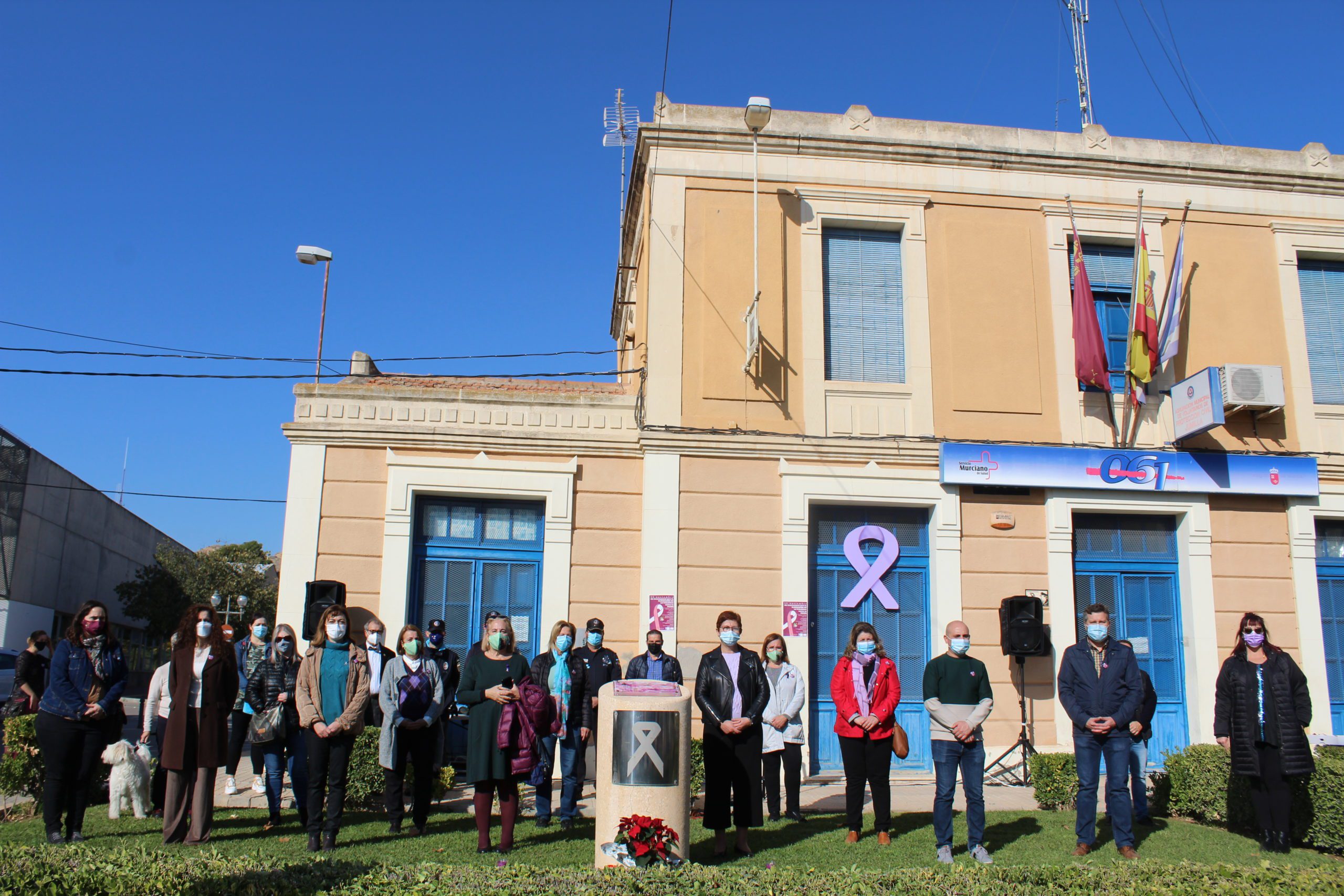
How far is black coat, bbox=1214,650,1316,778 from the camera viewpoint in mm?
7840

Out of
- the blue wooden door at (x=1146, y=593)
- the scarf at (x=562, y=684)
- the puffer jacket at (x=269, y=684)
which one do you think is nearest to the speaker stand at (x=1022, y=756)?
the blue wooden door at (x=1146, y=593)

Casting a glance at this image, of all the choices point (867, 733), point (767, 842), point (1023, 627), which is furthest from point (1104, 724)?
point (1023, 627)

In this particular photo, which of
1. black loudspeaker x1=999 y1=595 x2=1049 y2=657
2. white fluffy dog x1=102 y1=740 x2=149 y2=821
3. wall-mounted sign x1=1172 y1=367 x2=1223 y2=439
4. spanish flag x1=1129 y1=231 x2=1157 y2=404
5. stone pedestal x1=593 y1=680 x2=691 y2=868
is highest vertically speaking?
spanish flag x1=1129 y1=231 x2=1157 y2=404

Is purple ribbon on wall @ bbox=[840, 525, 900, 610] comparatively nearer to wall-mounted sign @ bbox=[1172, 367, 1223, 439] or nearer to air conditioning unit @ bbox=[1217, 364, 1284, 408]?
wall-mounted sign @ bbox=[1172, 367, 1223, 439]

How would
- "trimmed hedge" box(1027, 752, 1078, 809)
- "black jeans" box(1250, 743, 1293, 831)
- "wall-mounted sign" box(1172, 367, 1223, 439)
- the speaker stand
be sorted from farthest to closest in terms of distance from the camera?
"wall-mounted sign" box(1172, 367, 1223, 439) < the speaker stand < "trimmed hedge" box(1027, 752, 1078, 809) < "black jeans" box(1250, 743, 1293, 831)

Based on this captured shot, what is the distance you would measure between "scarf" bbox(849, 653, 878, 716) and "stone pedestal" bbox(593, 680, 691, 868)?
1744 mm

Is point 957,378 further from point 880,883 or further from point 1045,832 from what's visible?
point 880,883

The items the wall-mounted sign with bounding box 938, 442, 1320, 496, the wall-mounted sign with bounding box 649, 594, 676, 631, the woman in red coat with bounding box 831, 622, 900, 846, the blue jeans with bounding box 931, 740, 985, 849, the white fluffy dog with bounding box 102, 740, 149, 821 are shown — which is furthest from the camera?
the wall-mounted sign with bounding box 938, 442, 1320, 496

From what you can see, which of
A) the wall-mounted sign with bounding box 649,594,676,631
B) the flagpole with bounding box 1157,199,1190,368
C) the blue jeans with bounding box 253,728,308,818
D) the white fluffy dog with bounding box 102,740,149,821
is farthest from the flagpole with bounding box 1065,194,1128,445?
the white fluffy dog with bounding box 102,740,149,821

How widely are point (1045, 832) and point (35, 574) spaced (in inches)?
1166

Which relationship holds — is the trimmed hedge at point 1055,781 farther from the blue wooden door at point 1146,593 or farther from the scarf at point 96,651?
the scarf at point 96,651

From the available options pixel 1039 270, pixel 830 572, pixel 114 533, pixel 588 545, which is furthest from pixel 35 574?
pixel 1039 270

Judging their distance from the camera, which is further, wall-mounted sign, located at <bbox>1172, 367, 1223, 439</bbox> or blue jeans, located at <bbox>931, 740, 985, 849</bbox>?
wall-mounted sign, located at <bbox>1172, 367, 1223, 439</bbox>

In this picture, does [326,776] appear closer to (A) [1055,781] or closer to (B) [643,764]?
(B) [643,764]
